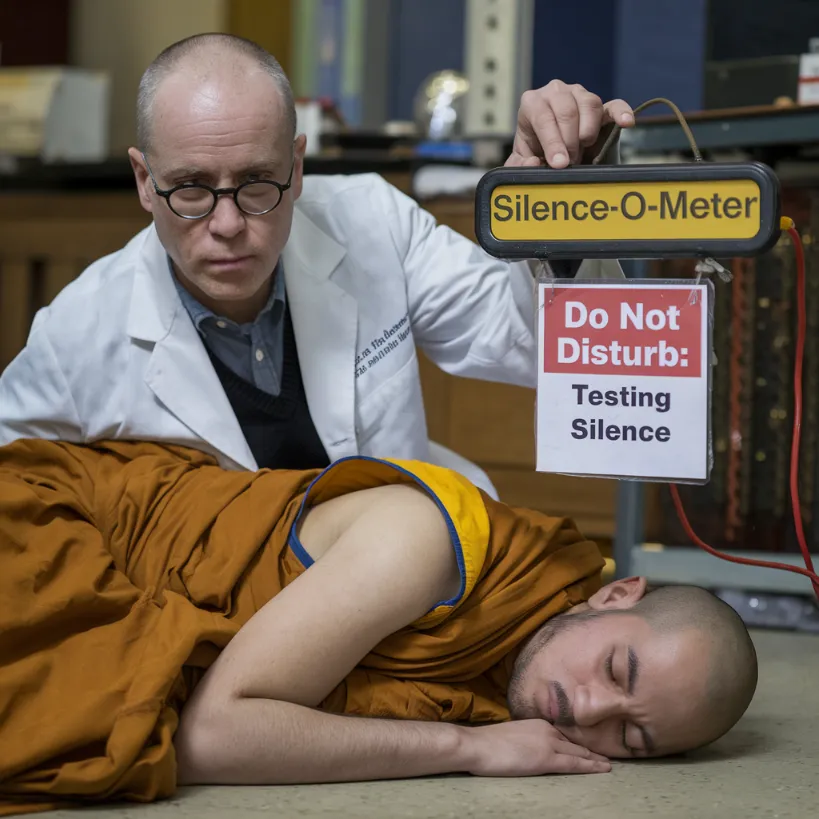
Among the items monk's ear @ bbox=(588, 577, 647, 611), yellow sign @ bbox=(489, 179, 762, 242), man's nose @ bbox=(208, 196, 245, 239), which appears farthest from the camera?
man's nose @ bbox=(208, 196, 245, 239)

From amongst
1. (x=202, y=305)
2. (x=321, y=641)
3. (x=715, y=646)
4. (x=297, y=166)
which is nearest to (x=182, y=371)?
(x=202, y=305)

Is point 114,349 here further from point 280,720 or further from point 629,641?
point 629,641

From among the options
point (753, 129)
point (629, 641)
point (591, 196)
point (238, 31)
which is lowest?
point (629, 641)

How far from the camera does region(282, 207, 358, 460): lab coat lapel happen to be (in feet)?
5.60

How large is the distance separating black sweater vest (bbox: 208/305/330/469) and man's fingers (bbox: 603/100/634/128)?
2.00 ft

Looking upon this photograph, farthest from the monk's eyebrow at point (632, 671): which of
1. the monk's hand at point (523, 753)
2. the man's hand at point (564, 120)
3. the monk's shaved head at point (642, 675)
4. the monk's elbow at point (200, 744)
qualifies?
the man's hand at point (564, 120)

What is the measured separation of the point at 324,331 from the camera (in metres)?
1.74

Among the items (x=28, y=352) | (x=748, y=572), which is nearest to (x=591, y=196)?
(x=28, y=352)

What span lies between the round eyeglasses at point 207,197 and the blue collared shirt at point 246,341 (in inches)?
7.5

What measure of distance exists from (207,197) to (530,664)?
694mm

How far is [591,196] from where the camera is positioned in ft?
3.88

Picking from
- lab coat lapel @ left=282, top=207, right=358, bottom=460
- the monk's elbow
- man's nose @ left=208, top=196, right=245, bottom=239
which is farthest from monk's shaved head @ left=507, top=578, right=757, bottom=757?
man's nose @ left=208, top=196, right=245, bottom=239

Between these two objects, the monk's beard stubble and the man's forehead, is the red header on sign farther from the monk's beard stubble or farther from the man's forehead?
the man's forehead

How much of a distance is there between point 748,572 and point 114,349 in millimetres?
1300
